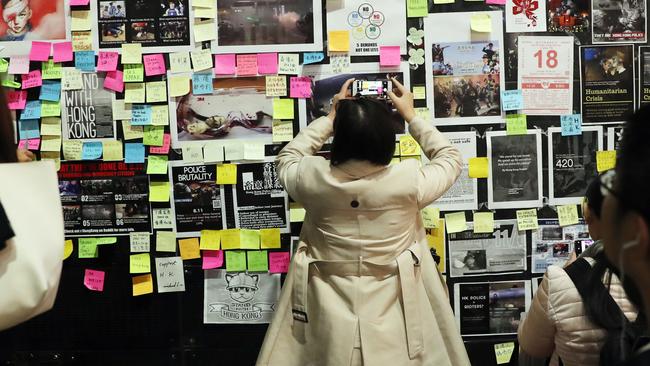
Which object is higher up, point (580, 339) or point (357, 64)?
point (357, 64)

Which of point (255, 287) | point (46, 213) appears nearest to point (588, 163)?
point (255, 287)

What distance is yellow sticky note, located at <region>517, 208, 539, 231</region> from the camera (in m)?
2.42

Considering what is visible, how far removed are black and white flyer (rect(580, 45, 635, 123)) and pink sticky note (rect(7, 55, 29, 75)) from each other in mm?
2157

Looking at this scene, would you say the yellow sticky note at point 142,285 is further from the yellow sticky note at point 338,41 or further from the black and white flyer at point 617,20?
the black and white flyer at point 617,20

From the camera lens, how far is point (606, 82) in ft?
7.82

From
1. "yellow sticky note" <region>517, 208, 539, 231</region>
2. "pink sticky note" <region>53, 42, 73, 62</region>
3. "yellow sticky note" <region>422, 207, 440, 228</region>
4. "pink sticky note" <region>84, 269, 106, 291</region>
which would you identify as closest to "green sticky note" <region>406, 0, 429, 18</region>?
"yellow sticky note" <region>422, 207, 440, 228</region>

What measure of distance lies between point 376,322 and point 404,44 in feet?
3.58

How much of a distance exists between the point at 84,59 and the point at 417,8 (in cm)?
130

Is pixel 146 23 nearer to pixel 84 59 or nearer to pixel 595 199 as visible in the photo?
pixel 84 59

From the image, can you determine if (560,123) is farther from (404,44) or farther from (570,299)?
(570,299)

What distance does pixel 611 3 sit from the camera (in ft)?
7.72

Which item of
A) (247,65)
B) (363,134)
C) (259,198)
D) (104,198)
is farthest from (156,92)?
(363,134)

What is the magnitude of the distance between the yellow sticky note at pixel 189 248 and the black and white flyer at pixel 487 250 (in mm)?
1005

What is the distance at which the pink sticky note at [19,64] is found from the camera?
236 cm
